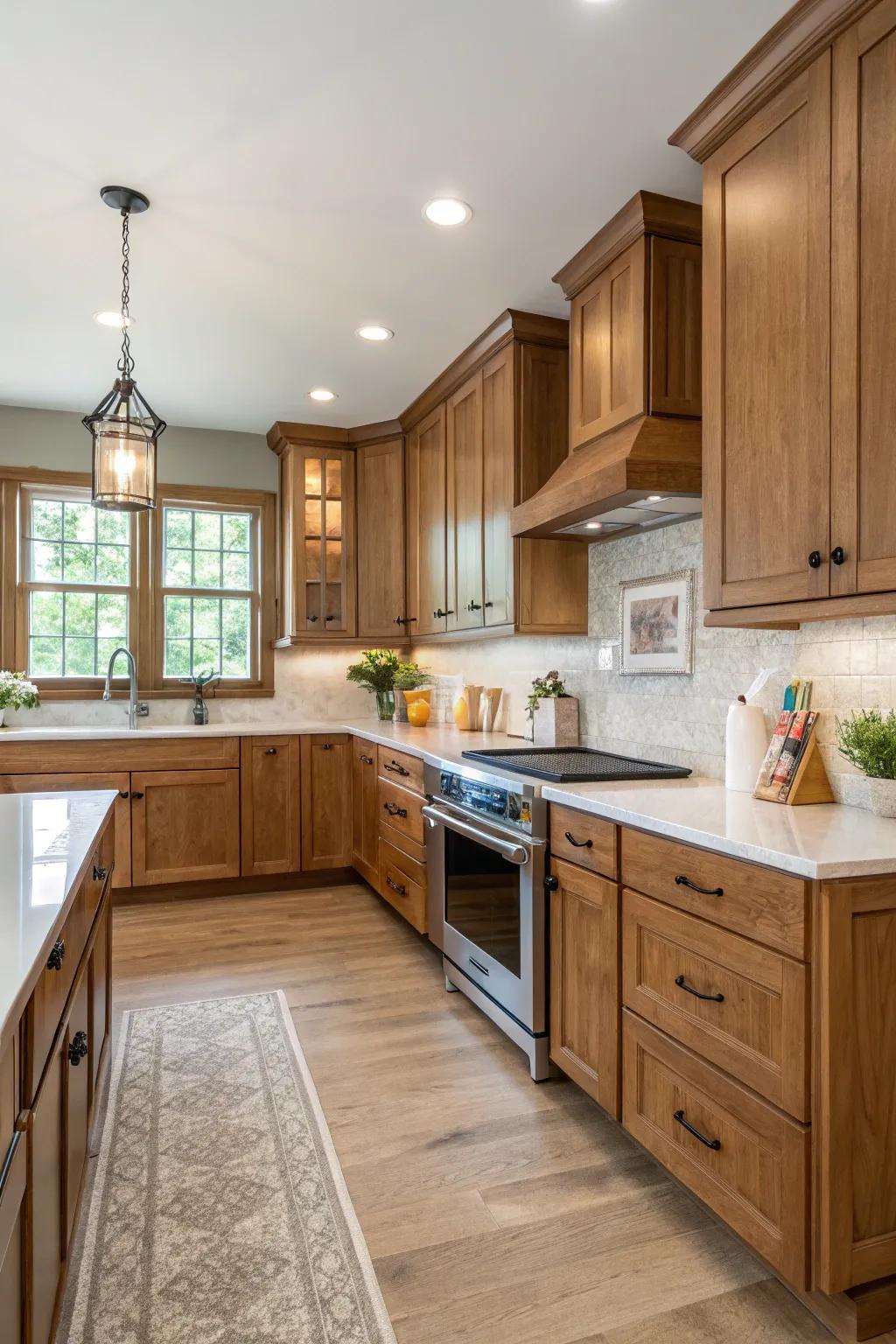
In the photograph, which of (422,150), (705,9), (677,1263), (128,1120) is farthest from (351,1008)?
(705,9)

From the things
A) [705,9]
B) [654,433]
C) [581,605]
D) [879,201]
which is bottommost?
[581,605]

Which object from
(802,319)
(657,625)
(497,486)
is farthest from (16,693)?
(802,319)

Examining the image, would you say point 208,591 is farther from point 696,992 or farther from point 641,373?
point 696,992

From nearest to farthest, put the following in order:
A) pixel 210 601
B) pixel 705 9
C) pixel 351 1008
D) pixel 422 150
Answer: pixel 705 9 → pixel 422 150 → pixel 351 1008 → pixel 210 601

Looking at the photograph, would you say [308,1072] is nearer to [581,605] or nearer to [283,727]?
[581,605]

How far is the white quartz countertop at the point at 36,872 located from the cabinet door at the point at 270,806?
210 centimetres

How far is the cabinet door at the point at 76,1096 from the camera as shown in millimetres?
1481

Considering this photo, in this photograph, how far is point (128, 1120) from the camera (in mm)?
2250

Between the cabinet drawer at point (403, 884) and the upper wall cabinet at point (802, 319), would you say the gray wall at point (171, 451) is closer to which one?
the cabinet drawer at point (403, 884)

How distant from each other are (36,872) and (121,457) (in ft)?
4.66

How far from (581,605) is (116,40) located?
237 cm

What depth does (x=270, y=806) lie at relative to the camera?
15.1ft

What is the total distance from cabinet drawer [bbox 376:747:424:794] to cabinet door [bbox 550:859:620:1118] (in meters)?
1.19

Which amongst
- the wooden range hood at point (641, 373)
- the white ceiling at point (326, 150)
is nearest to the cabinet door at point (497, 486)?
the white ceiling at point (326, 150)
